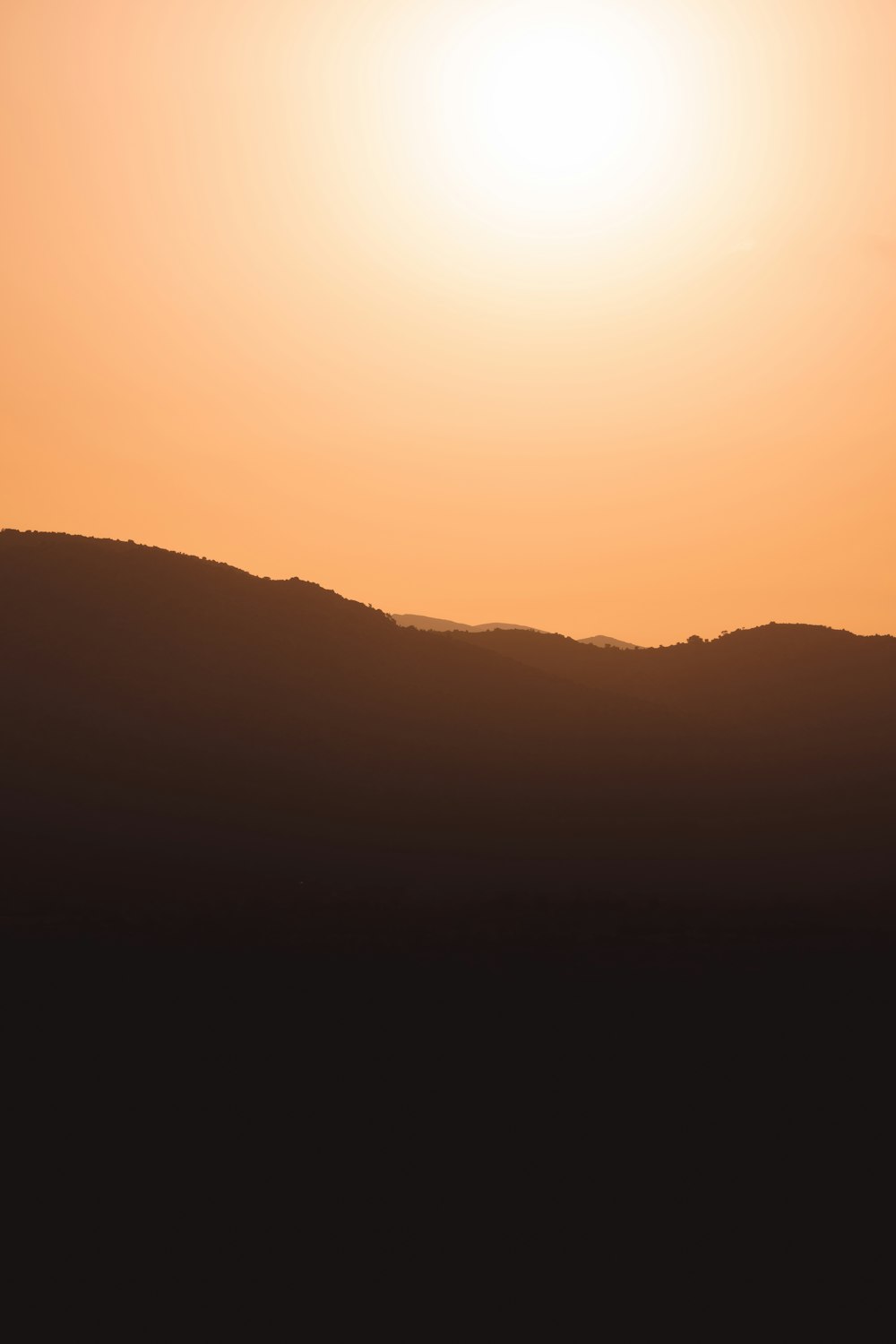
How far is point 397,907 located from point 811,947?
13.4 metres

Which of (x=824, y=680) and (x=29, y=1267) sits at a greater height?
(x=824, y=680)

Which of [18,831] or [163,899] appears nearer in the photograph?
[163,899]

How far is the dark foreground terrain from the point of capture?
37.2m

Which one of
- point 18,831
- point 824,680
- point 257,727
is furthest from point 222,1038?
point 824,680

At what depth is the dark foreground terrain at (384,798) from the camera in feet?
122

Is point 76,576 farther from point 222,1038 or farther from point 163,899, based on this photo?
point 222,1038

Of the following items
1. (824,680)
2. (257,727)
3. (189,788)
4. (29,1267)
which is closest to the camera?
(29,1267)

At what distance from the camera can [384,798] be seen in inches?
2138

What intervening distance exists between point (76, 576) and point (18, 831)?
77.9 ft

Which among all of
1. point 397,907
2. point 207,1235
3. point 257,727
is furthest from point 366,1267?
point 257,727

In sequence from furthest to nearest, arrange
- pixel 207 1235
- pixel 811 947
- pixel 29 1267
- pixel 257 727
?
pixel 257 727 → pixel 811 947 → pixel 207 1235 → pixel 29 1267

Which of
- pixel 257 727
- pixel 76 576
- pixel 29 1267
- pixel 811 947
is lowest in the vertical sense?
pixel 29 1267

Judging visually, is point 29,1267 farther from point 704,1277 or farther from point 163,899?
point 163,899

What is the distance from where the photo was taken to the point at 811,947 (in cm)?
3766
